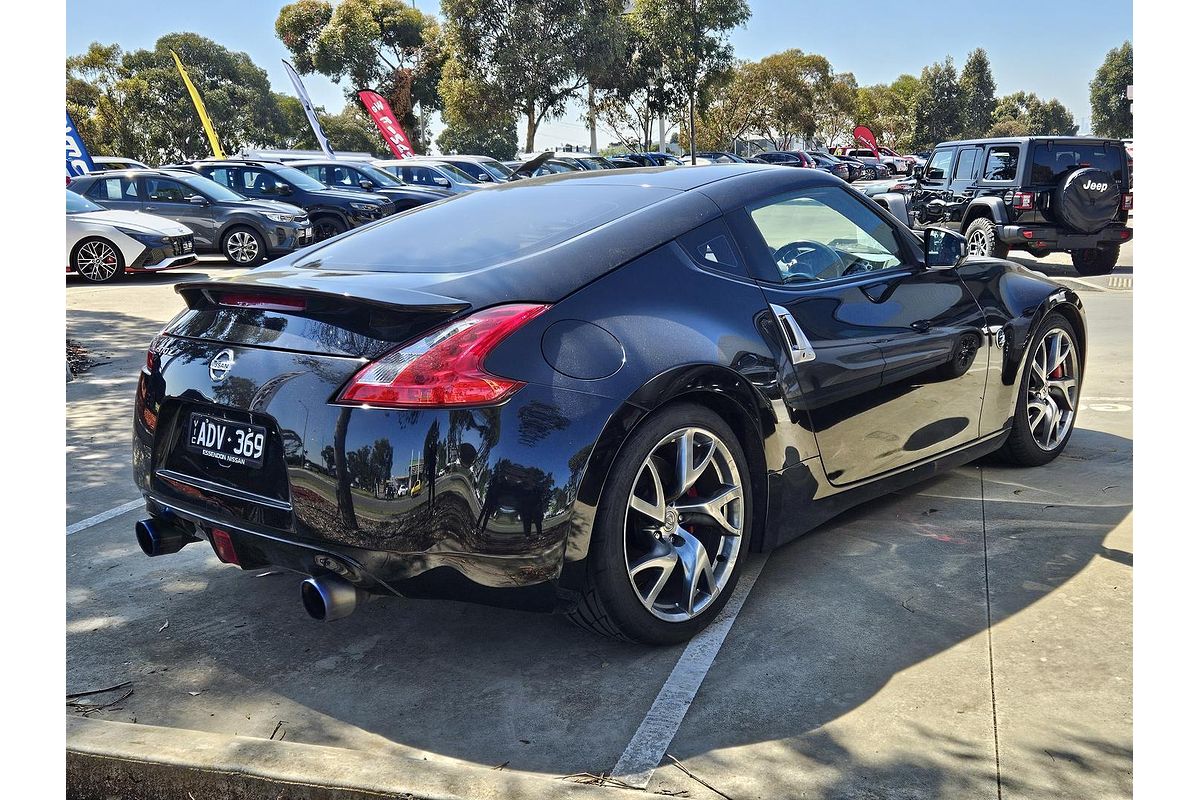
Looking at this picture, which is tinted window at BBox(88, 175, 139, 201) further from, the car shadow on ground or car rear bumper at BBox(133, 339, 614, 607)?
car rear bumper at BBox(133, 339, 614, 607)

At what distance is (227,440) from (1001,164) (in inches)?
557

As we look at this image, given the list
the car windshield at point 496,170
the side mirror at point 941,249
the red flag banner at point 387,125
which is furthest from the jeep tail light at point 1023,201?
the red flag banner at point 387,125

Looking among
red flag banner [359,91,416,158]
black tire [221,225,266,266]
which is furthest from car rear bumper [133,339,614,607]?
red flag banner [359,91,416,158]

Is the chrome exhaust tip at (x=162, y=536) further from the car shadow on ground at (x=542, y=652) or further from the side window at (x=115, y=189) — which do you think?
the side window at (x=115, y=189)

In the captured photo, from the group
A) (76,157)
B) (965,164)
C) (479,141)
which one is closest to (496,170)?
(76,157)

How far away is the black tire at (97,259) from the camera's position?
1568 centimetres

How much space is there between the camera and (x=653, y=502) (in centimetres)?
354

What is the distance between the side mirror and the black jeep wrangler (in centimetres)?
1024

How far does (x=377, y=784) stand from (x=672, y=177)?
255 cm

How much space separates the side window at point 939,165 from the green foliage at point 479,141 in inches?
2160

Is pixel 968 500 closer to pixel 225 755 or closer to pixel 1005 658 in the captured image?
pixel 1005 658

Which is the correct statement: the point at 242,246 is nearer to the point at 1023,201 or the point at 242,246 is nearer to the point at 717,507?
the point at 1023,201

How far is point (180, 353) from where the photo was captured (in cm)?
362

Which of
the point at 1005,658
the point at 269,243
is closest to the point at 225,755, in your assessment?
the point at 1005,658
